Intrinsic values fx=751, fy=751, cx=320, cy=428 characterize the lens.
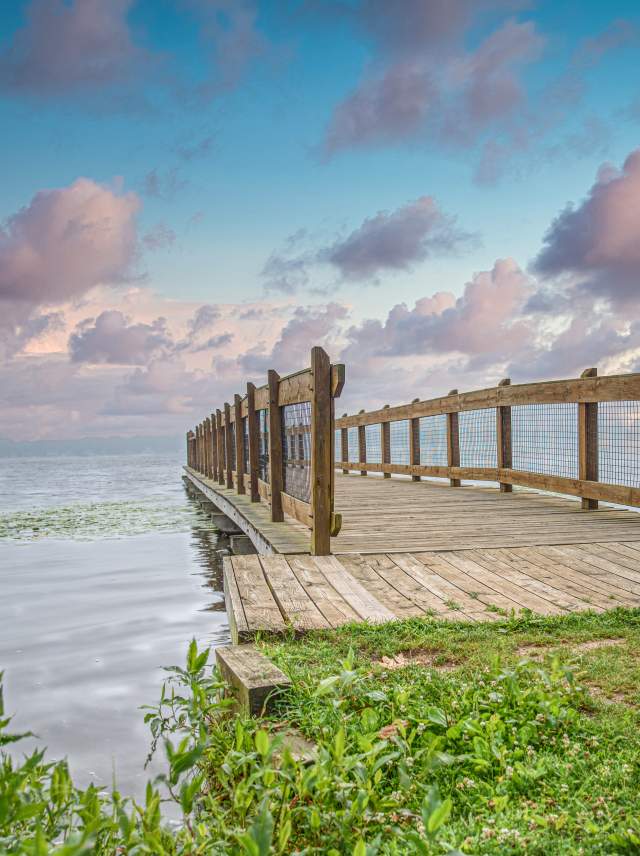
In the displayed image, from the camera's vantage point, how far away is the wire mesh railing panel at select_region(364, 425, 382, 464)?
16138 millimetres

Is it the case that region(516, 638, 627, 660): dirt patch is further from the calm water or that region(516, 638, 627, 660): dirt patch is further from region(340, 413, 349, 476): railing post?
region(340, 413, 349, 476): railing post

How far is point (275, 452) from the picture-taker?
320 inches

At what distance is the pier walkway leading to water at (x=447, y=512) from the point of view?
14.5ft

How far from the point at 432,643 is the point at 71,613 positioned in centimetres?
475

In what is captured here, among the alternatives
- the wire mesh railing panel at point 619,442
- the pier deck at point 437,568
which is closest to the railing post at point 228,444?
the pier deck at point 437,568

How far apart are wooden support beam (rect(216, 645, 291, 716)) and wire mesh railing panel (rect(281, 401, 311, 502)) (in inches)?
129

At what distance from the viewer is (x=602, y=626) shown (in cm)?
378

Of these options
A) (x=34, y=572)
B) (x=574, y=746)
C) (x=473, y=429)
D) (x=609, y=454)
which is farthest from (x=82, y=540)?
(x=574, y=746)

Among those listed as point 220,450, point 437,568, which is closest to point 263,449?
point 437,568

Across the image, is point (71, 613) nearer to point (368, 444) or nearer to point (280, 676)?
point (280, 676)

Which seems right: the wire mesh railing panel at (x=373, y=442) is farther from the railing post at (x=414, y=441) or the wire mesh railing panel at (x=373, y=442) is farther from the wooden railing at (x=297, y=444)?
the wooden railing at (x=297, y=444)

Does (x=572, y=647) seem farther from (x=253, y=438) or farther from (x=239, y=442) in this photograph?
(x=239, y=442)

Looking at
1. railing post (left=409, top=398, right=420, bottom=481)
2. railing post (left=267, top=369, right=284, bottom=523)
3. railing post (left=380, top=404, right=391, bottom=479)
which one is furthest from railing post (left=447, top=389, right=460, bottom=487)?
railing post (left=267, top=369, right=284, bottom=523)

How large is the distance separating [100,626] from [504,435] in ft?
20.3
